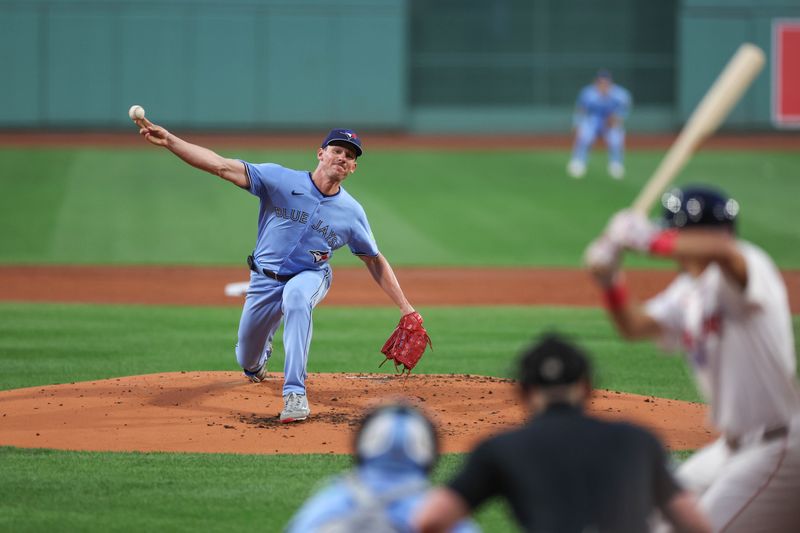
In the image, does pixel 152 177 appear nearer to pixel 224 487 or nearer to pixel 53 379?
pixel 53 379

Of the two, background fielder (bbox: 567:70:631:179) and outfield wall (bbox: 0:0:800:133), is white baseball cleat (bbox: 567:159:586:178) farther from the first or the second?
outfield wall (bbox: 0:0:800:133)

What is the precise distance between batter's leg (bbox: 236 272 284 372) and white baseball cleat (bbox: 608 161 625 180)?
20335 mm

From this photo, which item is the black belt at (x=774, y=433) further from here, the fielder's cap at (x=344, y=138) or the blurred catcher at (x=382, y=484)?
the fielder's cap at (x=344, y=138)

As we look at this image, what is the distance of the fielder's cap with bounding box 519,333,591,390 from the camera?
357cm

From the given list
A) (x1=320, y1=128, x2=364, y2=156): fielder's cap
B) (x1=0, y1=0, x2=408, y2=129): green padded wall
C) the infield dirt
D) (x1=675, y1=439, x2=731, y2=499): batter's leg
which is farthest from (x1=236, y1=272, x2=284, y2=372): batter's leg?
Answer: (x1=0, y1=0, x2=408, y2=129): green padded wall

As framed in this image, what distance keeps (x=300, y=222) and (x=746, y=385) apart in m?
4.88

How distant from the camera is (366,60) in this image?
34594 mm

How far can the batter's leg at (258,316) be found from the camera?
29.7 feet

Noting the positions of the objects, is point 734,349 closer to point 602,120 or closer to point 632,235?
point 632,235

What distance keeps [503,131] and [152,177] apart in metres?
12.0

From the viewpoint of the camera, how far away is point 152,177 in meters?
28.2

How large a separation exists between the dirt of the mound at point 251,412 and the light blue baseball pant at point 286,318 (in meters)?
0.32

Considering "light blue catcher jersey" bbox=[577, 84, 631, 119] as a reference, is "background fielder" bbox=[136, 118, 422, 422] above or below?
below

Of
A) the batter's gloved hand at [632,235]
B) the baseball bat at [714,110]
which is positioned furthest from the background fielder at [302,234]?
the batter's gloved hand at [632,235]
